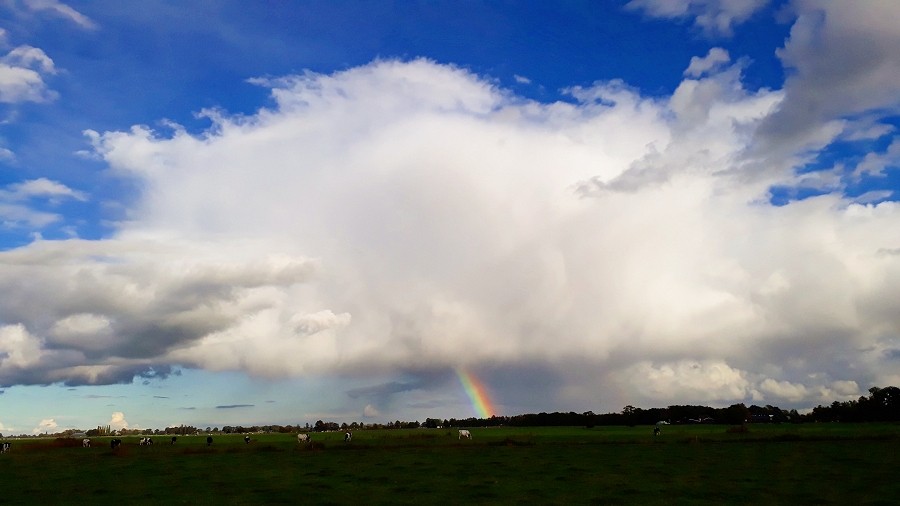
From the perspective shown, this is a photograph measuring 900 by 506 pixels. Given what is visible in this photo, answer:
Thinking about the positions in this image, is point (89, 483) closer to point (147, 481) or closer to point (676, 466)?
point (147, 481)

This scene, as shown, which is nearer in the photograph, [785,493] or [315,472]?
[785,493]

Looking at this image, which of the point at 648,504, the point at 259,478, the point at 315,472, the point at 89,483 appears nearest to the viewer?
the point at 648,504

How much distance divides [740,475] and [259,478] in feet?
106

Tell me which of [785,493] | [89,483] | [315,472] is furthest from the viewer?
[315,472]

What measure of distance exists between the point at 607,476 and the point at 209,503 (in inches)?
979

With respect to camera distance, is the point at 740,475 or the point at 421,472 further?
the point at 421,472

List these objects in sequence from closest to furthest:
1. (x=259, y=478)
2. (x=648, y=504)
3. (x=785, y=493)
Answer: (x=648, y=504) → (x=785, y=493) → (x=259, y=478)

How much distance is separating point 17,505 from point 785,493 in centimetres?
3878

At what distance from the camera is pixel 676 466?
48.4m

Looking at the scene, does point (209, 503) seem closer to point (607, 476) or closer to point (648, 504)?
point (648, 504)

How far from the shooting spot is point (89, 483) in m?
40.1

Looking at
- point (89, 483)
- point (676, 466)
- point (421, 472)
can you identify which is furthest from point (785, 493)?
point (89, 483)

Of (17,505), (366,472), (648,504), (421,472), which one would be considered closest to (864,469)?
(648,504)

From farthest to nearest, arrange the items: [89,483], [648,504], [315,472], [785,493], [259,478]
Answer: [315,472], [259,478], [89,483], [785,493], [648,504]
